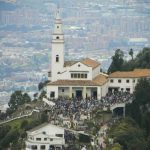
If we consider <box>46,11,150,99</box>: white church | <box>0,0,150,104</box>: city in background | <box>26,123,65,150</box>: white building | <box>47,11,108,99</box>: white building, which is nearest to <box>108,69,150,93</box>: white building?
<box>46,11,150,99</box>: white church

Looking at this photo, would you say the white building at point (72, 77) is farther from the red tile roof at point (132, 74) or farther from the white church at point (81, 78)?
the red tile roof at point (132, 74)

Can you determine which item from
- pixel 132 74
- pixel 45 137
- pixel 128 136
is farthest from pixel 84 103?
pixel 128 136

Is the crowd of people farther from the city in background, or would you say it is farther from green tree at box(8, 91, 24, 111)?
the city in background

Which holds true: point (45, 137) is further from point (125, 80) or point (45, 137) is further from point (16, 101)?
point (16, 101)

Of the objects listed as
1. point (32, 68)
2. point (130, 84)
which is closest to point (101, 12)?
point (32, 68)

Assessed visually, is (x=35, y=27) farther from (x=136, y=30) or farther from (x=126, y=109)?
(x=126, y=109)
